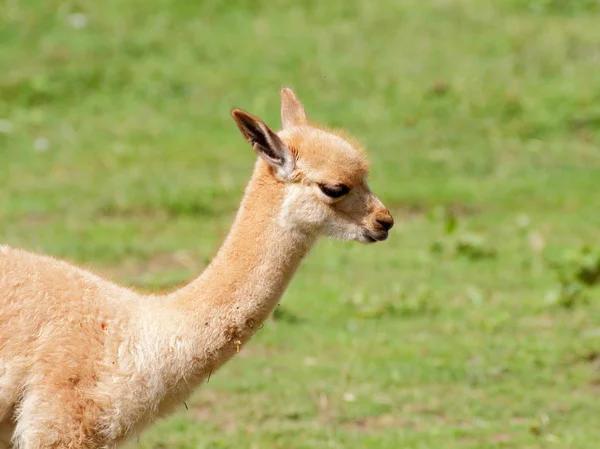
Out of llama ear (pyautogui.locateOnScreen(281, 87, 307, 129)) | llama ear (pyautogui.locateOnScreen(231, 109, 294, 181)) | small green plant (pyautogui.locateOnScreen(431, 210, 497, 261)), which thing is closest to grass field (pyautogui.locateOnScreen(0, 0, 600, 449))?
small green plant (pyautogui.locateOnScreen(431, 210, 497, 261))

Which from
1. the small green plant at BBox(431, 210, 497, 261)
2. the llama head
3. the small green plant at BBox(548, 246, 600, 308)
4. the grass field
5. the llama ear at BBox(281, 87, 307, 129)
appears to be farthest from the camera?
the small green plant at BBox(431, 210, 497, 261)

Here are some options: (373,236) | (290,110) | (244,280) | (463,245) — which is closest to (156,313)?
(244,280)

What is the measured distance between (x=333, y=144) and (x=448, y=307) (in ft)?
13.3

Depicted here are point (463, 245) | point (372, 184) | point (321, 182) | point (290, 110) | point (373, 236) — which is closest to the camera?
point (321, 182)

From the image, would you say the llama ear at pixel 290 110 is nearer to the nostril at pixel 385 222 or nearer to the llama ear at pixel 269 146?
the llama ear at pixel 269 146

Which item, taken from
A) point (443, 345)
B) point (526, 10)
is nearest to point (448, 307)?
point (443, 345)

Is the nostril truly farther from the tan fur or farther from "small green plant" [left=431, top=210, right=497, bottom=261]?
"small green plant" [left=431, top=210, right=497, bottom=261]

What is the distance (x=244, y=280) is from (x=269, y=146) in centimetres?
58

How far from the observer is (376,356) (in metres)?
8.48

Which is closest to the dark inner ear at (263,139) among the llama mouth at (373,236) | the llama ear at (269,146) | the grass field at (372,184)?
the llama ear at (269,146)

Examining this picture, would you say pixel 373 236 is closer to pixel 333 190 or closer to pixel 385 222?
pixel 385 222

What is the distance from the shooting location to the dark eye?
5.41 m

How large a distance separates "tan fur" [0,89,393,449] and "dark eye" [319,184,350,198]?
2 cm

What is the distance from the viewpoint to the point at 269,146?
5.35 meters
